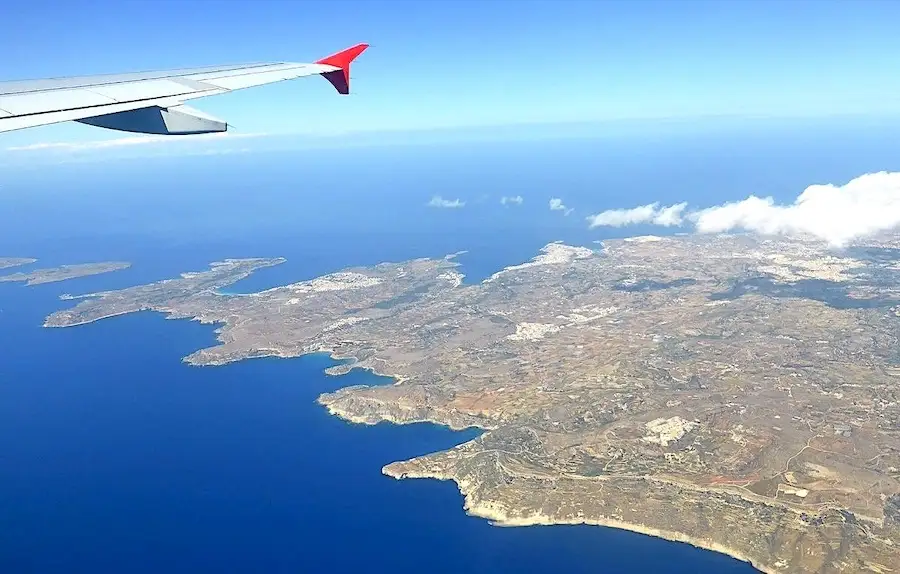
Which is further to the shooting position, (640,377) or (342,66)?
(640,377)

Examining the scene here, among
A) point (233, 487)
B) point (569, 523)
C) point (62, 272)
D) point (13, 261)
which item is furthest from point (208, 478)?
point (13, 261)

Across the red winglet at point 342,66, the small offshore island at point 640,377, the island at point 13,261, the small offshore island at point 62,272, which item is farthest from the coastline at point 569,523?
the island at point 13,261

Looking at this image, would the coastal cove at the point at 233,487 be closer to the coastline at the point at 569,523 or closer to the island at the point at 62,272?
the coastline at the point at 569,523

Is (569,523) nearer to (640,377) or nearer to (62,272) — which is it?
(640,377)

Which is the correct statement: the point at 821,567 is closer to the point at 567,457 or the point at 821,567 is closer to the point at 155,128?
the point at 567,457

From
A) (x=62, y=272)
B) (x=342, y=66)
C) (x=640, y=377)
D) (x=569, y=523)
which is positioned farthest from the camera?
(x=62, y=272)
